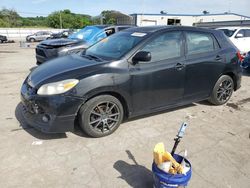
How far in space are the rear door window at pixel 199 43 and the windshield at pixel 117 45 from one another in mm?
892

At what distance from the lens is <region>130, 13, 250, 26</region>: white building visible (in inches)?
1291

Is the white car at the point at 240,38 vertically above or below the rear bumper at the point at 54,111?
above

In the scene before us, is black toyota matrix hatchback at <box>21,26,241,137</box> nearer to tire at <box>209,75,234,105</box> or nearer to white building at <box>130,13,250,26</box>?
tire at <box>209,75,234,105</box>

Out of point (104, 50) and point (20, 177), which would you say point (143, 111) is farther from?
point (20, 177)

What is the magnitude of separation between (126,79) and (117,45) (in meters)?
0.85

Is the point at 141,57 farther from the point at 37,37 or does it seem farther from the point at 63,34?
the point at 37,37

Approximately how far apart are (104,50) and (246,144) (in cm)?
273

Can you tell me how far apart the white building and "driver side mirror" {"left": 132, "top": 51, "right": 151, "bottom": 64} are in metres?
29.1

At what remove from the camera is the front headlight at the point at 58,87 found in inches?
124

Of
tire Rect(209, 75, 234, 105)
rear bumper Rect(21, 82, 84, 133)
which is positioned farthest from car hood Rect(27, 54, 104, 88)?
tire Rect(209, 75, 234, 105)

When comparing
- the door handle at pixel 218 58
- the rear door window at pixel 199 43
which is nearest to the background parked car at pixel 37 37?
the rear door window at pixel 199 43

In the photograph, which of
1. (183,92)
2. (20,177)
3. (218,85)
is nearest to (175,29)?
(183,92)

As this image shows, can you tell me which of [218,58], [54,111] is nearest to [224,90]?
[218,58]

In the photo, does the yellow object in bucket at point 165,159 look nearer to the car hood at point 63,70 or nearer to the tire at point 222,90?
the car hood at point 63,70
